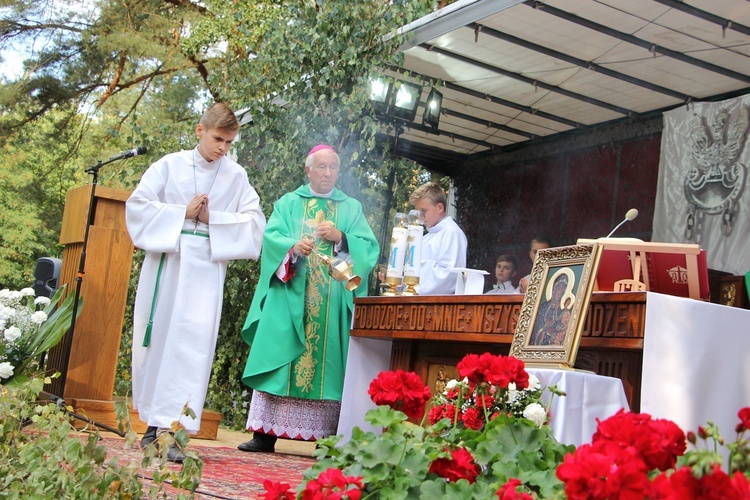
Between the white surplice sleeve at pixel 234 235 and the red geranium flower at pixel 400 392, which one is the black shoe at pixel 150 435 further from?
the red geranium flower at pixel 400 392

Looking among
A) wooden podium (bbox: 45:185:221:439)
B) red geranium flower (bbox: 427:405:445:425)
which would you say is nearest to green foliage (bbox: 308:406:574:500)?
red geranium flower (bbox: 427:405:445:425)

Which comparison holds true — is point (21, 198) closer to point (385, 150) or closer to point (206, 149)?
point (385, 150)

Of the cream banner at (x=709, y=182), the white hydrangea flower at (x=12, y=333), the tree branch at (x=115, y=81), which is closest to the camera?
the white hydrangea flower at (x=12, y=333)

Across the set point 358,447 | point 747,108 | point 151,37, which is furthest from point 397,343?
point 151,37

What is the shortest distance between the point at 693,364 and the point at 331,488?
181 cm

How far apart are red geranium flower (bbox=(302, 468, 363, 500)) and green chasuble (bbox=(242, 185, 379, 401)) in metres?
4.01

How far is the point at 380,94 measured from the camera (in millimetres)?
8141

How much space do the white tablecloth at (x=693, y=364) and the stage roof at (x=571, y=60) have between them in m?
3.32

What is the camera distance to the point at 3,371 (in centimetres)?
472

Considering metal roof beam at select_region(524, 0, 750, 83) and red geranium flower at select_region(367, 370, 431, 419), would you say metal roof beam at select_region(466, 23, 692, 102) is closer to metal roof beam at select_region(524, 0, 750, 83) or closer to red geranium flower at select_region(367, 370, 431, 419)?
metal roof beam at select_region(524, 0, 750, 83)

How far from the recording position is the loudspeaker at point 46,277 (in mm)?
8023

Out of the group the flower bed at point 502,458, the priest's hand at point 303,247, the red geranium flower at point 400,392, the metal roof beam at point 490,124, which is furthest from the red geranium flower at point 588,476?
the metal roof beam at point 490,124

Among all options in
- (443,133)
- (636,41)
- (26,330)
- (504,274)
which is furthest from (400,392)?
(443,133)

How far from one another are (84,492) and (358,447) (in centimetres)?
93
